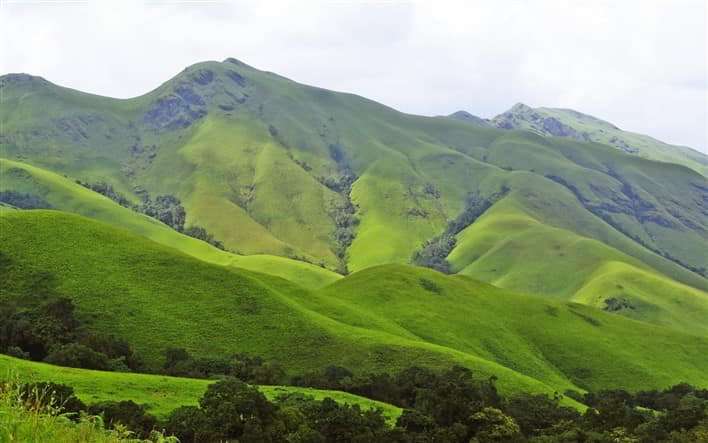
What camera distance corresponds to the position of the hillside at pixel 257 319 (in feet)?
438

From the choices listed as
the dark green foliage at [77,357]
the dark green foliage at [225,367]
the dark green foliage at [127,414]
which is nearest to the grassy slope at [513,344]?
the dark green foliage at [225,367]

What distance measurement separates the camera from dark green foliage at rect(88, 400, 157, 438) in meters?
63.9

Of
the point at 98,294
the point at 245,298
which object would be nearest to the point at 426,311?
the point at 245,298

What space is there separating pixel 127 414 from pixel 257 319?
77.9 m

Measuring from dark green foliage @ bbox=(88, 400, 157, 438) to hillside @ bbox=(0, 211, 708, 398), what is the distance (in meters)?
53.3

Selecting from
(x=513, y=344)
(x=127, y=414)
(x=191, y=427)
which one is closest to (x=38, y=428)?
(x=191, y=427)

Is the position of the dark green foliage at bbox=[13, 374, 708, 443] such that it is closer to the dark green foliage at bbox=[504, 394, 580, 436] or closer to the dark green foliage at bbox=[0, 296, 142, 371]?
the dark green foliage at bbox=[504, 394, 580, 436]

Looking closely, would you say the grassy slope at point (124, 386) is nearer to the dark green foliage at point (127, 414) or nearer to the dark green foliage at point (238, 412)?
the dark green foliage at point (127, 414)

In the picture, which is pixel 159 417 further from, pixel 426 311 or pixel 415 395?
pixel 426 311

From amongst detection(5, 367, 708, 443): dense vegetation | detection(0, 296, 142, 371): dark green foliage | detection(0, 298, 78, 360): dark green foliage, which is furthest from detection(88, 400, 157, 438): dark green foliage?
Answer: detection(0, 298, 78, 360): dark green foliage

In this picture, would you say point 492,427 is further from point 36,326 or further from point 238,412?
point 36,326

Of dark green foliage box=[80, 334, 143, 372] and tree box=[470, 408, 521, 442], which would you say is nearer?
tree box=[470, 408, 521, 442]

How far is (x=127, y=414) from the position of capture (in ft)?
219

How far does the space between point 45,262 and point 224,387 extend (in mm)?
88910
